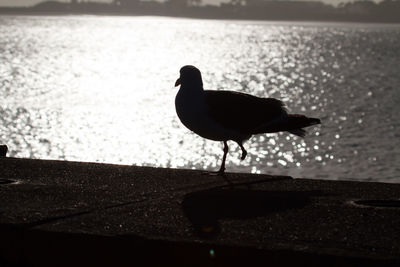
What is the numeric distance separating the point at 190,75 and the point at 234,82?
8228 cm

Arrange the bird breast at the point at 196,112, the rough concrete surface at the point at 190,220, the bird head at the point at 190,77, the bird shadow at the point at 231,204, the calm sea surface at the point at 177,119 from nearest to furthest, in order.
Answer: the rough concrete surface at the point at 190,220 < the bird shadow at the point at 231,204 < the bird breast at the point at 196,112 < the bird head at the point at 190,77 < the calm sea surface at the point at 177,119

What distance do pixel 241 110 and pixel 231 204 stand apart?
1.56 meters

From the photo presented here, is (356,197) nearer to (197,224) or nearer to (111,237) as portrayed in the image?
(197,224)

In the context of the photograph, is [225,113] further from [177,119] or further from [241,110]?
[177,119]

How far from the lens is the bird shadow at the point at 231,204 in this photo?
6.00m

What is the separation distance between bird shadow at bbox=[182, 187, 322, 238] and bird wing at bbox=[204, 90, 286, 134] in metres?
0.82

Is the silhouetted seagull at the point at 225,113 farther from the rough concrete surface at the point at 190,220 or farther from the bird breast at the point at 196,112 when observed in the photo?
the rough concrete surface at the point at 190,220

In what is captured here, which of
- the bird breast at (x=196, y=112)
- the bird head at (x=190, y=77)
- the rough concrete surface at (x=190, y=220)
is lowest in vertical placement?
the rough concrete surface at (x=190, y=220)

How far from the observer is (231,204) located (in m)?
6.61

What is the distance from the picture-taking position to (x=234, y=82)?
9000cm

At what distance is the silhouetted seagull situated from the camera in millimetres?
7812

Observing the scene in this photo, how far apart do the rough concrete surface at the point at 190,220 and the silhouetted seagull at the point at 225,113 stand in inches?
17.3

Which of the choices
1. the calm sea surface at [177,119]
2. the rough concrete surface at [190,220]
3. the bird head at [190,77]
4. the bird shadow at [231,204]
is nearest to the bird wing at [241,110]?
the bird head at [190,77]

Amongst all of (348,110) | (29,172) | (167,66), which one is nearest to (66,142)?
(348,110)
